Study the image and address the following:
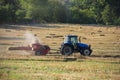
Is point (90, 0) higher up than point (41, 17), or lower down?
higher up

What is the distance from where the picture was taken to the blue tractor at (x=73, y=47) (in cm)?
2780

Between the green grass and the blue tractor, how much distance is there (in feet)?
13.5

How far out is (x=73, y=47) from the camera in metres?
28.0

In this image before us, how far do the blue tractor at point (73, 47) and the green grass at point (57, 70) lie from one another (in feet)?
13.5

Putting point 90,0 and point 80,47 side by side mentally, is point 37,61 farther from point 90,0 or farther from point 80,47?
point 90,0

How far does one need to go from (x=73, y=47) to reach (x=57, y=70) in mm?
8570

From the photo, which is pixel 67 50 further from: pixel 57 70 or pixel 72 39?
pixel 57 70

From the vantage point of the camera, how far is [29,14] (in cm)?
8544

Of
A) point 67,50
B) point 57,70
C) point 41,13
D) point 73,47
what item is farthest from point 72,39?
point 41,13

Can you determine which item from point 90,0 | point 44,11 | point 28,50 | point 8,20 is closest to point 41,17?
point 44,11

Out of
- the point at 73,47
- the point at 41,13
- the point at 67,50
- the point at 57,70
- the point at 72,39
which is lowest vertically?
the point at 41,13

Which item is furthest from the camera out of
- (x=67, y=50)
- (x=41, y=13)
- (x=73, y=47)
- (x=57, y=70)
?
(x=41, y=13)

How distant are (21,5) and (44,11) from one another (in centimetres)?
1108

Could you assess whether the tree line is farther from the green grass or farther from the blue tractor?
the green grass
